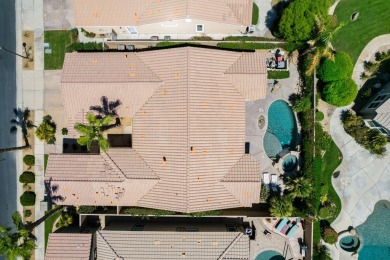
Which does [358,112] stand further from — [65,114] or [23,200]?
[23,200]

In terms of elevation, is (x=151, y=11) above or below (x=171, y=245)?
above

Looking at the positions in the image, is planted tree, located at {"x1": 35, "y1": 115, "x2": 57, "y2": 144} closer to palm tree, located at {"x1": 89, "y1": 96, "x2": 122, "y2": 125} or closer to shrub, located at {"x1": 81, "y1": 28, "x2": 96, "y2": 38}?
palm tree, located at {"x1": 89, "y1": 96, "x2": 122, "y2": 125}

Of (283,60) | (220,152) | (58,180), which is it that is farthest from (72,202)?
(283,60)

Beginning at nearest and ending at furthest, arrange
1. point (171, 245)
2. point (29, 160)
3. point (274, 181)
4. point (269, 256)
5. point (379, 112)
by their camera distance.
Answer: point (379, 112) → point (171, 245) → point (29, 160) → point (274, 181) → point (269, 256)

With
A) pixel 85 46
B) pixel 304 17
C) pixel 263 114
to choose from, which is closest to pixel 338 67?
pixel 304 17

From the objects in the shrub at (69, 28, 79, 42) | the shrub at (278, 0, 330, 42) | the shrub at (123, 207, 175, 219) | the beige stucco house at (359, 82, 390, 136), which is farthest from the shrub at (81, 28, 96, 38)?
the beige stucco house at (359, 82, 390, 136)

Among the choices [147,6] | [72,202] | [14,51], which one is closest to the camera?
[147,6]

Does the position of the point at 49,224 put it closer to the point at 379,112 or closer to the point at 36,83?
the point at 36,83
